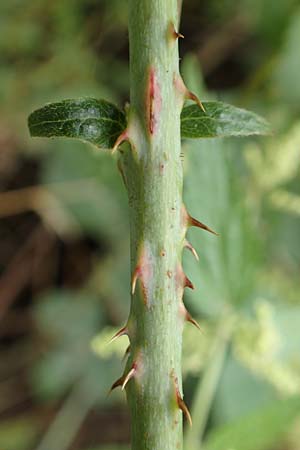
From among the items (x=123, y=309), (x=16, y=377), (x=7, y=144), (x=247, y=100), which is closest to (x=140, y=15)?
(x=247, y=100)

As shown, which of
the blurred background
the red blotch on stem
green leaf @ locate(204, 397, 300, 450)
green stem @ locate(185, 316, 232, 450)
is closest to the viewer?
the red blotch on stem

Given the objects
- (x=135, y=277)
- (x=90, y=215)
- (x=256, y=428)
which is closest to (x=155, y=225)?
(x=135, y=277)

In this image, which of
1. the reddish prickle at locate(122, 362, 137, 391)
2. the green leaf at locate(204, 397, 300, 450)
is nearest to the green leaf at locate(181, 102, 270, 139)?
the reddish prickle at locate(122, 362, 137, 391)

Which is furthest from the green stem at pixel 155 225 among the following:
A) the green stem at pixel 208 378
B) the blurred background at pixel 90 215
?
the blurred background at pixel 90 215

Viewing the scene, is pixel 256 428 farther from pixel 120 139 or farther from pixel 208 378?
pixel 120 139

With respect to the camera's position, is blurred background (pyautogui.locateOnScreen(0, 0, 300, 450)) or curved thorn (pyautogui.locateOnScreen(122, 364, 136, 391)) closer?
curved thorn (pyautogui.locateOnScreen(122, 364, 136, 391))

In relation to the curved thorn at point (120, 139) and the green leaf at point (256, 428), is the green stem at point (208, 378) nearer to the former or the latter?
the green leaf at point (256, 428)

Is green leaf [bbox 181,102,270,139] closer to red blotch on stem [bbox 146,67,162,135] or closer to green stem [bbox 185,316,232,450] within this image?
red blotch on stem [bbox 146,67,162,135]
